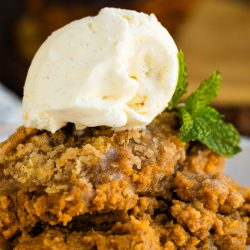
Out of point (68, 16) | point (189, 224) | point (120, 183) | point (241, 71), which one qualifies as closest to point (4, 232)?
point (120, 183)

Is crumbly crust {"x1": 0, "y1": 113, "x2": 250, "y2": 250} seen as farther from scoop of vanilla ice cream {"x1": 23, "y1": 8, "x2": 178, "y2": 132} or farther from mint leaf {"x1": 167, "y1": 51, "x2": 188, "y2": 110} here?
mint leaf {"x1": 167, "y1": 51, "x2": 188, "y2": 110}

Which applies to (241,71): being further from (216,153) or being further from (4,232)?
(4,232)

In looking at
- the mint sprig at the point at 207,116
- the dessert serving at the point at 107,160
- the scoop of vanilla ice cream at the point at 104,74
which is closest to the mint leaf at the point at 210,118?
the mint sprig at the point at 207,116

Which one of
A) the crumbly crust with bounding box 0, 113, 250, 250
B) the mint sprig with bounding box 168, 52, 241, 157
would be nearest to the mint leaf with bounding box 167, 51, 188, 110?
the mint sprig with bounding box 168, 52, 241, 157

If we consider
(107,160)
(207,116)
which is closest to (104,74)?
(107,160)

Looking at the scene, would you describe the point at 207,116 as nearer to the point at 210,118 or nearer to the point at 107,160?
the point at 210,118

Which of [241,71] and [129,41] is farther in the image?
[241,71]
